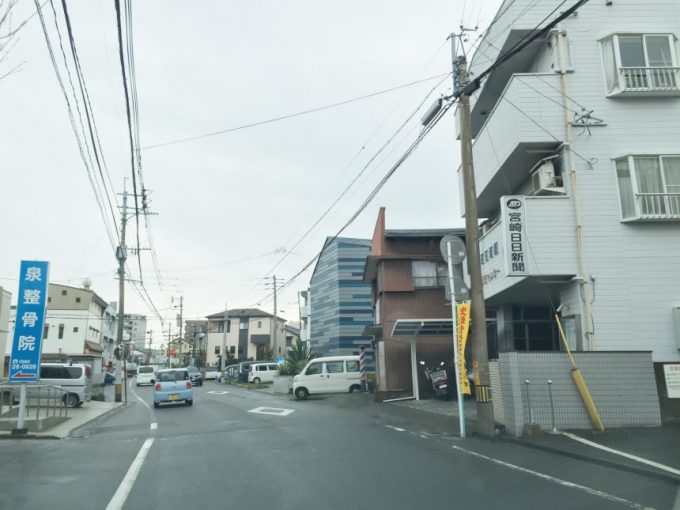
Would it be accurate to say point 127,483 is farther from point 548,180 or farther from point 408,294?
point 408,294

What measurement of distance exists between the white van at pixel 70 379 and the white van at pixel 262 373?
19.9 m

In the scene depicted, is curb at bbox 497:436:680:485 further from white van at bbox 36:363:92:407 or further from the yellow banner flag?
white van at bbox 36:363:92:407

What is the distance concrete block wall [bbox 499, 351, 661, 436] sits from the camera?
1076cm

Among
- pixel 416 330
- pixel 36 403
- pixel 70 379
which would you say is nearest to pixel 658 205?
pixel 416 330

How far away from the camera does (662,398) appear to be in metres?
11.2

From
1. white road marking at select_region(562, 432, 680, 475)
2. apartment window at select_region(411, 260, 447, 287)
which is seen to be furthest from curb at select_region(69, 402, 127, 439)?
apartment window at select_region(411, 260, 447, 287)

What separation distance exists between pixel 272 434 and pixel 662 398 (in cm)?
826

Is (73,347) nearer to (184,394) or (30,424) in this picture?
(184,394)

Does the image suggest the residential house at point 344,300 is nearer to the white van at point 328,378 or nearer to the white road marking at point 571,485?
the white van at point 328,378

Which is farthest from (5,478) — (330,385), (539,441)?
(330,385)

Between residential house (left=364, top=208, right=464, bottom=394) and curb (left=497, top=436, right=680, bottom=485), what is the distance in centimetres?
1266

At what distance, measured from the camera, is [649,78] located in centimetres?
1344

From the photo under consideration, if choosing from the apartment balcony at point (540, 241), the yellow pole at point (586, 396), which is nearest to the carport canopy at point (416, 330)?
the apartment balcony at point (540, 241)

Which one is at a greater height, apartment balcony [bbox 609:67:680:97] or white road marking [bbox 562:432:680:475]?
apartment balcony [bbox 609:67:680:97]
